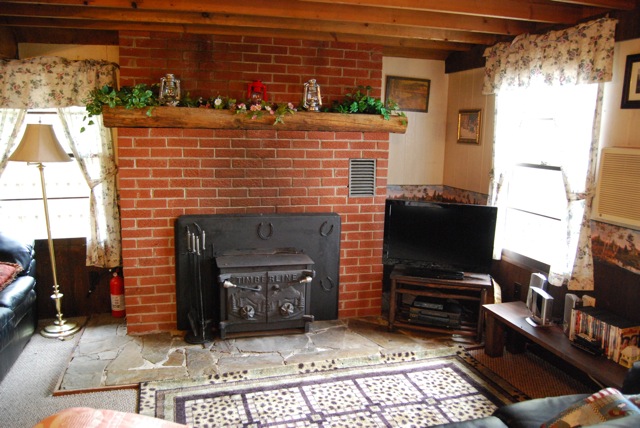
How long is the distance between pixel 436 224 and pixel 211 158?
6.14 feet

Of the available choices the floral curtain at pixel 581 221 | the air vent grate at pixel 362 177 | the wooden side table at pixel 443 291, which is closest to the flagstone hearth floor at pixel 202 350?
the wooden side table at pixel 443 291

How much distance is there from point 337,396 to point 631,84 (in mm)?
2612

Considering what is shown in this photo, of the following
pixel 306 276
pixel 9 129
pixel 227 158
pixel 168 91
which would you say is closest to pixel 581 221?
pixel 306 276

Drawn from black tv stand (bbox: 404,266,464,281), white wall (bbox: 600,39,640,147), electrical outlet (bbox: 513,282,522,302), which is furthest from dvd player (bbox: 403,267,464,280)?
white wall (bbox: 600,39,640,147)

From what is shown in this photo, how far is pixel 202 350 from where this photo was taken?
363 centimetres

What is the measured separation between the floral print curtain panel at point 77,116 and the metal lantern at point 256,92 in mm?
1174

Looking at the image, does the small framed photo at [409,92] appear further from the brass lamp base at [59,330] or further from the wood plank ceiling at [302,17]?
the brass lamp base at [59,330]

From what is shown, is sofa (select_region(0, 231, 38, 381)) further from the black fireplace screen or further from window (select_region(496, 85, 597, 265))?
window (select_region(496, 85, 597, 265))

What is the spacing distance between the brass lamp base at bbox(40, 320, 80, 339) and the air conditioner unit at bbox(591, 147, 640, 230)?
3.97m

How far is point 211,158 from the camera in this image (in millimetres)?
3863

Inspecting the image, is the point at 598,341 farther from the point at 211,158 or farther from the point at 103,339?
the point at 103,339

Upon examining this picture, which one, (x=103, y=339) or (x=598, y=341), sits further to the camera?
(x=103, y=339)

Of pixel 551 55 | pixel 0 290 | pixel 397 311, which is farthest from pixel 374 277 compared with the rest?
pixel 0 290

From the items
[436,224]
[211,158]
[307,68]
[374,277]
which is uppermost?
[307,68]
